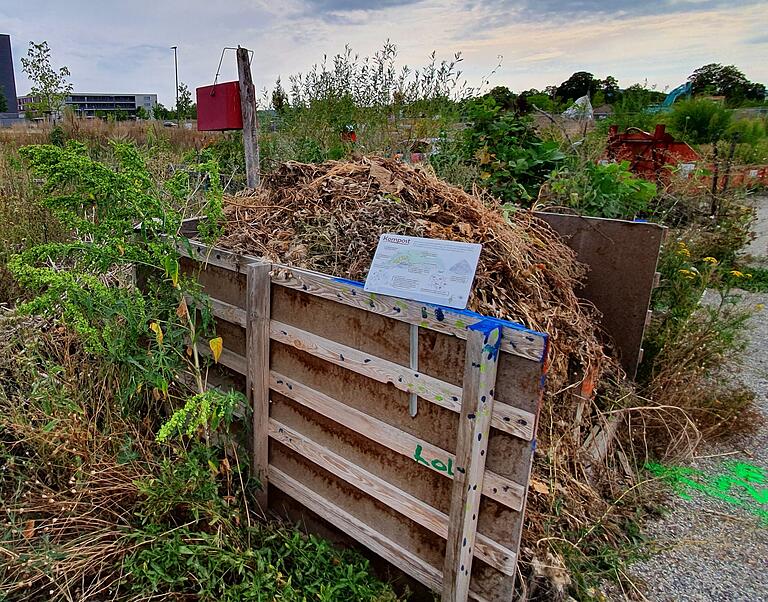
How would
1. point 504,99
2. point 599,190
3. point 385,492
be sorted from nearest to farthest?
1. point 385,492
2. point 599,190
3. point 504,99

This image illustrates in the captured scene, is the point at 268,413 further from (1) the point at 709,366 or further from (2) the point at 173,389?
(1) the point at 709,366

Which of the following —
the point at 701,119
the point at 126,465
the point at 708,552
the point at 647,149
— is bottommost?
the point at 708,552

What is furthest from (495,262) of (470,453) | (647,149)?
(647,149)

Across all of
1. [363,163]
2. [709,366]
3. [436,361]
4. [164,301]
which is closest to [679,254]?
[709,366]

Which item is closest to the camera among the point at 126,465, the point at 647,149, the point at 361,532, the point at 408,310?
the point at 408,310

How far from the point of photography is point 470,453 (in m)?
1.73

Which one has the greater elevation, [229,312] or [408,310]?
[408,310]

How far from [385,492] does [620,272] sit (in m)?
2.20

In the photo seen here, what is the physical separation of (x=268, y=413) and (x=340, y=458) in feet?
1.62

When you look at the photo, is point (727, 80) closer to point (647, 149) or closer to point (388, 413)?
point (647, 149)

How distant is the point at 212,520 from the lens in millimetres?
2195

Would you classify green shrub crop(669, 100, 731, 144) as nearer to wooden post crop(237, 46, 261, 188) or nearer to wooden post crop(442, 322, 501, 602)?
wooden post crop(237, 46, 261, 188)

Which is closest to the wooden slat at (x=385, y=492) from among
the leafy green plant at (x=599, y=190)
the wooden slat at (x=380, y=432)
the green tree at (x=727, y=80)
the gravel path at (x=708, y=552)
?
the wooden slat at (x=380, y=432)

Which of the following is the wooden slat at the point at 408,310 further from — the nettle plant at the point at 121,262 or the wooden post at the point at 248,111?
the wooden post at the point at 248,111
